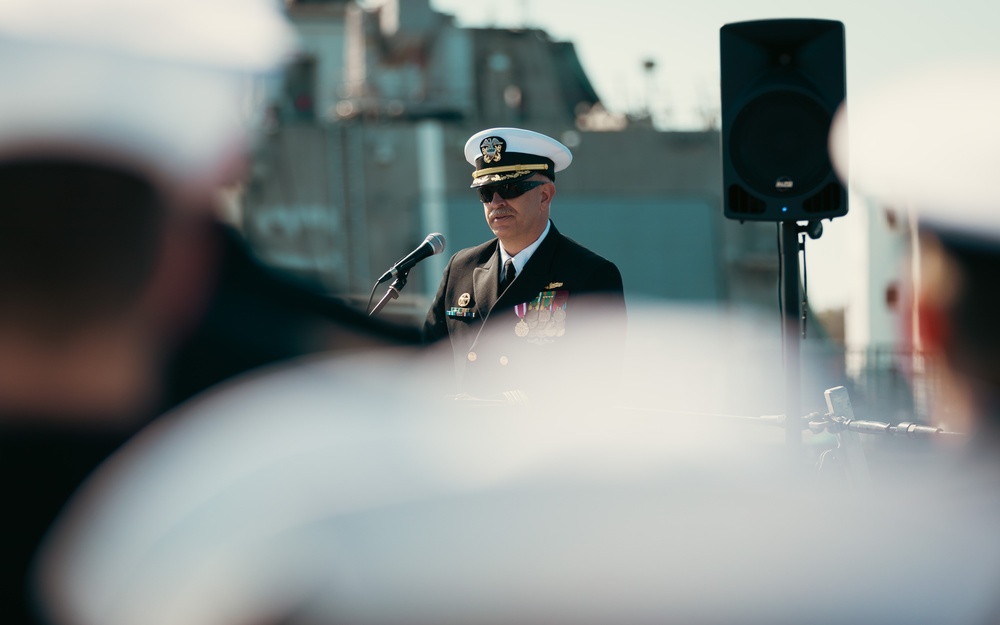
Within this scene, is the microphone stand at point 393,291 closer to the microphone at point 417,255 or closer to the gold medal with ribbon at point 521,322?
the microphone at point 417,255

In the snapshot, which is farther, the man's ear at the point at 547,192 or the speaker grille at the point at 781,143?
the speaker grille at the point at 781,143

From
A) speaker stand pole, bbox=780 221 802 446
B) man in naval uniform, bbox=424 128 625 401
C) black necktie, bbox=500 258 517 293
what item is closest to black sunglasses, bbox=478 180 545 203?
man in naval uniform, bbox=424 128 625 401

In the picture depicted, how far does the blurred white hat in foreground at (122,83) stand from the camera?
6.82 ft

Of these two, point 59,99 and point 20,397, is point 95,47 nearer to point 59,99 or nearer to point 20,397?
point 59,99

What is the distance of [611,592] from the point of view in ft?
7.91

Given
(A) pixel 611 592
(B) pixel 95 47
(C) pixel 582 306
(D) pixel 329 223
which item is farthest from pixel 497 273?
(D) pixel 329 223

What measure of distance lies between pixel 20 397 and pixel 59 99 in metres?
0.50

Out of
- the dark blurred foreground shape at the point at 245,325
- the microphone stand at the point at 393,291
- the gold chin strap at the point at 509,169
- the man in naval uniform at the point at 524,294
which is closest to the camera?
the dark blurred foreground shape at the point at 245,325

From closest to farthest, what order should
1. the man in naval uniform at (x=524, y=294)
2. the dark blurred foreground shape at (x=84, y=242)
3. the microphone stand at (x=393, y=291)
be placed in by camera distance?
the dark blurred foreground shape at (x=84, y=242)
the microphone stand at (x=393, y=291)
the man in naval uniform at (x=524, y=294)

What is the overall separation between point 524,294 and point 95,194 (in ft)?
5.88

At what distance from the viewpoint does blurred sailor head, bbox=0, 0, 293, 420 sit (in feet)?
6.80

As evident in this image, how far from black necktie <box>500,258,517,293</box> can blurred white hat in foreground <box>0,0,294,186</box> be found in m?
1.52

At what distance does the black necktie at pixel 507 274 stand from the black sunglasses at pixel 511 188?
202 mm

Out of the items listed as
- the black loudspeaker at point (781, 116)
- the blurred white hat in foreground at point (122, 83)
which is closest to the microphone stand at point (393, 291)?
the blurred white hat in foreground at point (122, 83)
